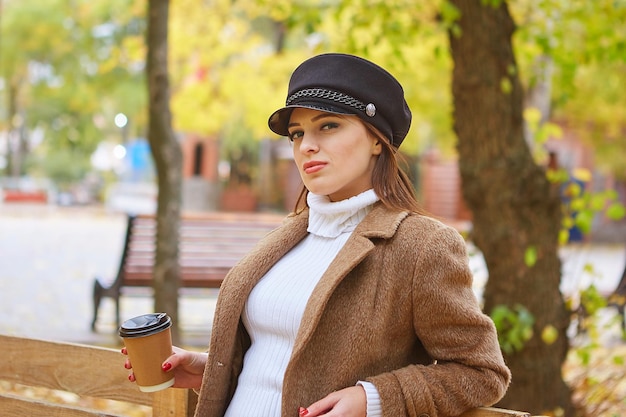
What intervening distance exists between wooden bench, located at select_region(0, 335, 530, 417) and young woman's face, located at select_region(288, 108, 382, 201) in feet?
2.55

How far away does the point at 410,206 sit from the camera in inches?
79.3

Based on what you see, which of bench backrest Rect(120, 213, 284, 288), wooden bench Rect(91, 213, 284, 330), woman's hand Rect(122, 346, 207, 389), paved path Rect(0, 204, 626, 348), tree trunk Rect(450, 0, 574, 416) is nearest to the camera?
woman's hand Rect(122, 346, 207, 389)

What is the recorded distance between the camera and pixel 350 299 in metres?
1.86

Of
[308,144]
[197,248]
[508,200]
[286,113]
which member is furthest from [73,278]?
[308,144]

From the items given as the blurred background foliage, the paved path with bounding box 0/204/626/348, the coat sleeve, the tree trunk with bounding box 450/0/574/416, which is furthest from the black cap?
the blurred background foliage

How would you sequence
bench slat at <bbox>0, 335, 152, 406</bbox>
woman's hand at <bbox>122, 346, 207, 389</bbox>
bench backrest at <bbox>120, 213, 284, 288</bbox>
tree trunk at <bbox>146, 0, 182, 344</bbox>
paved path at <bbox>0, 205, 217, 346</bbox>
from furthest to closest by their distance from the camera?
paved path at <bbox>0, 205, 217, 346</bbox> < bench backrest at <bbox>120, 213, 284, 288</bbox> < tree trunk at <bbox>146, 0, 182, 344</bbox> < bench slat at <bbox>0, 335, 152, 406</bbox> < woman's hand at <bbox>122, 346, 207, 389</bbox>

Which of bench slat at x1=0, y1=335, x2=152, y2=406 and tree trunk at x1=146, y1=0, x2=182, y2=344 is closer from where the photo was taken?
bench slat at x1=0, y1=335, x2=152, y2=406

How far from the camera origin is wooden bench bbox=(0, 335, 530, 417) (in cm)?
239

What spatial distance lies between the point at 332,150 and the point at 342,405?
1.92 feet

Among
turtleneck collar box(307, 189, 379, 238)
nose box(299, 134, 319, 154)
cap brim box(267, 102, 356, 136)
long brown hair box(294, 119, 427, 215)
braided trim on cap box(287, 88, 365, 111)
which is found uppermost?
braided trim on cap box(287, 88, 365, 111)

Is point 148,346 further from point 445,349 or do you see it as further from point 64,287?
point 64,287

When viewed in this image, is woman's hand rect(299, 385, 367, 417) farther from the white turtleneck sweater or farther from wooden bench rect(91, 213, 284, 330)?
wooden bench rect(91, 213, 284, 330)

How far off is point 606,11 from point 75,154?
3503cm

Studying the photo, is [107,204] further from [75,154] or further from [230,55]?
[230,55]
